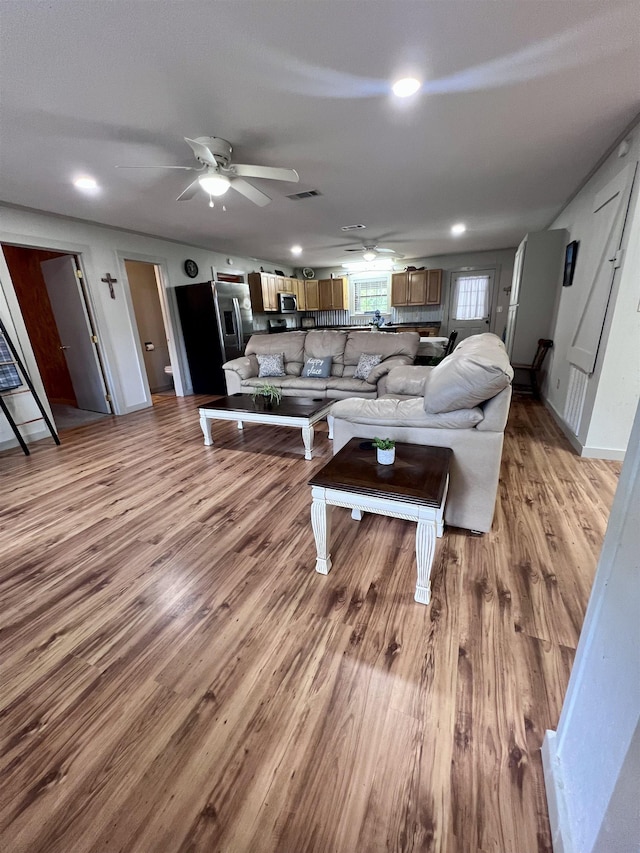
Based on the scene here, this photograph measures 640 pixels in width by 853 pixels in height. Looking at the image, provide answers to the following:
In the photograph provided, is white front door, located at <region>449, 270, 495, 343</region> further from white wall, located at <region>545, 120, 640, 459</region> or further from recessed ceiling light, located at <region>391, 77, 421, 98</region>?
recessed ceiling light, located at <region>391, 77, 421, 98</region>

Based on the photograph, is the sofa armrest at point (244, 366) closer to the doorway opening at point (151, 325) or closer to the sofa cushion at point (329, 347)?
the sofa cushion at point (329, 347)

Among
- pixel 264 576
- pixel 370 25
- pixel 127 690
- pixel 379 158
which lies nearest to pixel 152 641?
pixel 127 690

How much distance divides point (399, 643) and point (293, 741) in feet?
1.72

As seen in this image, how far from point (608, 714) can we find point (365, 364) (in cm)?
377

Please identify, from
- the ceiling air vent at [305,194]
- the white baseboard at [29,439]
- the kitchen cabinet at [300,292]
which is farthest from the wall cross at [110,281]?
the kitchen cabinet at [300,292]

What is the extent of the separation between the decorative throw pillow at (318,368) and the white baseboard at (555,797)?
3.70m

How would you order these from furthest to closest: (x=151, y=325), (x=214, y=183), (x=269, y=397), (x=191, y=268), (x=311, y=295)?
(x=311, y=295) → (x=151, y=325) → (x=191, y=268) → (x=269, y=397) → (x=214, y=183)

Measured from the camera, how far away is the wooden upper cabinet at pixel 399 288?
809cm

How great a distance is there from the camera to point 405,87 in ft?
6.28

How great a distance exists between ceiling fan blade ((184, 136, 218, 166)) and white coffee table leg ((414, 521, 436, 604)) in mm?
2595

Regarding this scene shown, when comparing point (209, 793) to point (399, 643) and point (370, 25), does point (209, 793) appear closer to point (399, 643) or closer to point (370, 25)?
point (399, 643)

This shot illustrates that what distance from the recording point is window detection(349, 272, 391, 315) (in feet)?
Result: 28.5

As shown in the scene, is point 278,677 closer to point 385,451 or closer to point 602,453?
point 385,451

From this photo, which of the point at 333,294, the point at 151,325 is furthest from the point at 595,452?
the point at 333,294
